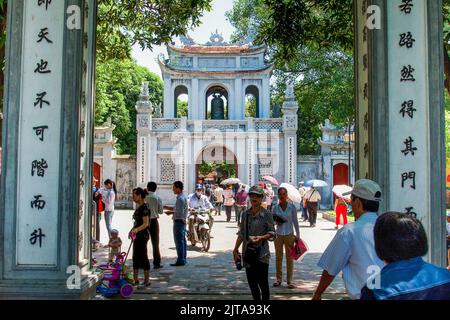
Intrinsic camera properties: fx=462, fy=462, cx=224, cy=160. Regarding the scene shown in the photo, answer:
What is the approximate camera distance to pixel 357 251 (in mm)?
2912

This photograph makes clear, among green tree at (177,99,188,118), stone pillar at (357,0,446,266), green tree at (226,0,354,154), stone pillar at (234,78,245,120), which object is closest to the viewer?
stone pillar at (357,0,446,266)

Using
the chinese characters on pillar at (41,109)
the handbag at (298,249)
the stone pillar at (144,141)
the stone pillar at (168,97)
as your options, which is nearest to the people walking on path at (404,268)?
the chinese characters on pillar at (41,109)

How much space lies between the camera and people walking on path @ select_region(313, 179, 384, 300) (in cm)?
288

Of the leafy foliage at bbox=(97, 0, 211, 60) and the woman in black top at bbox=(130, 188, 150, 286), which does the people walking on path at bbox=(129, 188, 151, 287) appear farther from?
the leafy foliage at bbox=(97, 0, 211, 60)

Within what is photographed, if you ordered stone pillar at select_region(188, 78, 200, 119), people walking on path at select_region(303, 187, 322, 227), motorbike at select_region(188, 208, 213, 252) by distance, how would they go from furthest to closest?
stone pillar at select_region(188, 78, 200, 119) < people walking on path at select_region(303, 187, 322, 227) < motorbike at select_region(188, 208, 213, 252)

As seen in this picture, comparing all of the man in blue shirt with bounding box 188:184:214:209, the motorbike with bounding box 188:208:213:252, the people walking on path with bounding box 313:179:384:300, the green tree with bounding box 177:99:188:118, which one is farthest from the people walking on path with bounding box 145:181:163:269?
the green tree with bounding box 177:99:188:118

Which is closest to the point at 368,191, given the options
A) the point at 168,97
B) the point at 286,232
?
the point at 286,232

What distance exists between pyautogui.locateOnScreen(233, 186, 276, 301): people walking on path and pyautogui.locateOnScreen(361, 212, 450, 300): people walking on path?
2764mm

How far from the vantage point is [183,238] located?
873cm

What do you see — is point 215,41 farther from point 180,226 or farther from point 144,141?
point 180,226

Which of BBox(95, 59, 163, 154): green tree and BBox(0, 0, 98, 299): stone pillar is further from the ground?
BBox(95, 59, 163, 154): green tree

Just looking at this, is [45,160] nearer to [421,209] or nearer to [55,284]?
[55,284]

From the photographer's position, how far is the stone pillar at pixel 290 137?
23.1 m

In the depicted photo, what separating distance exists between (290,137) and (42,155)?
63.7ft
